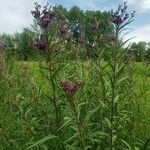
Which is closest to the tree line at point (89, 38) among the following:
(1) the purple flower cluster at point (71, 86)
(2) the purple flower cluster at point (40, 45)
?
(2) the purple flower cluster at point (40, 45)

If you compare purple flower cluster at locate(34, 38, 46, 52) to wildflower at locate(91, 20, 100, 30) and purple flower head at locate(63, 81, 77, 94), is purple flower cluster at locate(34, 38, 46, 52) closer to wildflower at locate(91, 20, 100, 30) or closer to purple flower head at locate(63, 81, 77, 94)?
→ purple flower head at locate(63, 81, 77, 94)

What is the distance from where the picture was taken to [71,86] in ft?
13.4

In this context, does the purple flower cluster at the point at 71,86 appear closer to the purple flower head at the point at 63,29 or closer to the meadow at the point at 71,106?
the meadow at the point at 71,106

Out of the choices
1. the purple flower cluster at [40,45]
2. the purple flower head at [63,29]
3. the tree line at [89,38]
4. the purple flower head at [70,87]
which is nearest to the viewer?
the purple flower head at [70,87]

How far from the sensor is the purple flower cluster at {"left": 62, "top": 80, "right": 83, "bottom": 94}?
408cm

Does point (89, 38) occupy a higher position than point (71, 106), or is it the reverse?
point (89, 38)

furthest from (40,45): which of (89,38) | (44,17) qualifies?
(89,38)

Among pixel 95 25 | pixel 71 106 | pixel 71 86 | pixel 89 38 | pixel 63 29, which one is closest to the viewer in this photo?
pixel 71 86

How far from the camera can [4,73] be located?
235 inches

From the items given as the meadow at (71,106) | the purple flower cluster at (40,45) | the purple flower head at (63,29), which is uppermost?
the purple flower head at (63,29)

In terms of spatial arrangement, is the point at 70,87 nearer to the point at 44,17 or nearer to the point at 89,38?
the point at 44,17

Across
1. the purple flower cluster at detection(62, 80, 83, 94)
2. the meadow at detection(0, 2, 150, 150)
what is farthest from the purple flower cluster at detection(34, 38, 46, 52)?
the purple flower cluster at detection(62, 80, 83, 94)

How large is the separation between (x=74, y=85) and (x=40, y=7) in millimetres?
1455

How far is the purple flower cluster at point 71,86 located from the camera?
408 centimetres
